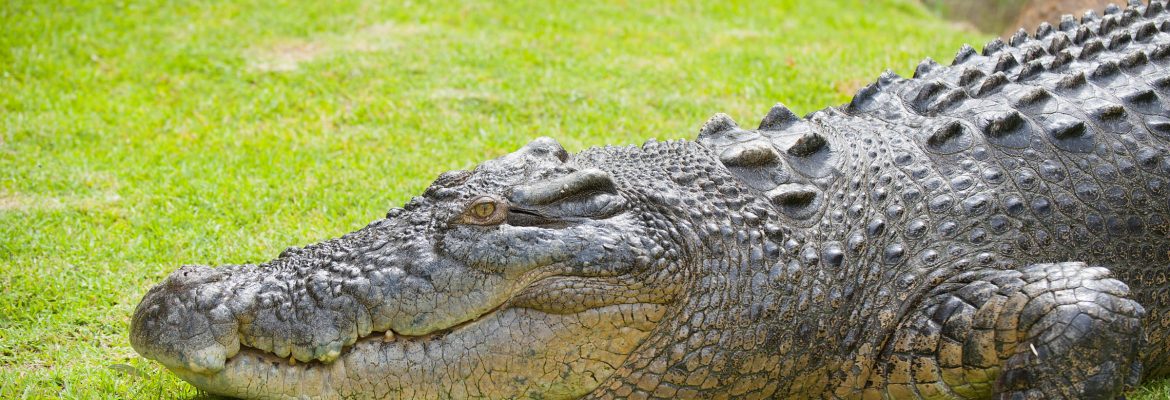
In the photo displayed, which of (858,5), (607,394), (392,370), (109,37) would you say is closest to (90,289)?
(392,370)

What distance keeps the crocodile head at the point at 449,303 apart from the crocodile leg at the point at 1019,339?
0.77m

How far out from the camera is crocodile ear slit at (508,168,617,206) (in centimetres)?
330

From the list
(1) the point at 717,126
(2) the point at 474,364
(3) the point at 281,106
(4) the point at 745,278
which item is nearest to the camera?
(2) the point at 474,364

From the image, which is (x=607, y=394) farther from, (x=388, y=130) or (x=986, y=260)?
(x=388, y=130)

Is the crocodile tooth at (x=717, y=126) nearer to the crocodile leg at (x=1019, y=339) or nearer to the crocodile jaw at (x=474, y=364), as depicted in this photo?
the crocodile jaw at (x=474, y=364)

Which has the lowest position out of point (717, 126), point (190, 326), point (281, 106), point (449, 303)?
point (281, 106)

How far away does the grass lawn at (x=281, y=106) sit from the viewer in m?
5.10

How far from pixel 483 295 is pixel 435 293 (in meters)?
0.14

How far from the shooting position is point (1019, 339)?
3191 millimetres

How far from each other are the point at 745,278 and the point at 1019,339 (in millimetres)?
845

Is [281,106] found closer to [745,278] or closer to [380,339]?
[380,339]

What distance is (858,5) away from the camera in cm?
1270

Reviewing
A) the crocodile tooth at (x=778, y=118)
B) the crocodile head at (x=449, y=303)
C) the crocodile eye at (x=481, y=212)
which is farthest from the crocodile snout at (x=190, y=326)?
the crocodile tooth at (x=778, y=118)

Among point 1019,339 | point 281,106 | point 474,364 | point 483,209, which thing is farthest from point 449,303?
point 281,106
